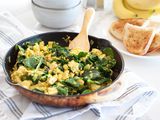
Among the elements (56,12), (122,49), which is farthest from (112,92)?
(56,12)

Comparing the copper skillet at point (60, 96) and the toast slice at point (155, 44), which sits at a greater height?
the copper skillet at point (60, 96)

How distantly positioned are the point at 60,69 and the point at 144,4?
19.1 inches

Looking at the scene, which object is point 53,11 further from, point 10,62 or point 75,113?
point 75,113

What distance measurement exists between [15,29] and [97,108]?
45 centimetres

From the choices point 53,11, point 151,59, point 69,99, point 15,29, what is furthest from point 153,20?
point 69,99

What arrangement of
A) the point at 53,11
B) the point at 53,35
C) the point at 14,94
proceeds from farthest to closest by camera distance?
the point at 53,11 → the point at 53,35 → the point at 14,94

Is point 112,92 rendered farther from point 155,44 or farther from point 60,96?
point 155,44

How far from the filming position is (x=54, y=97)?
670 mm

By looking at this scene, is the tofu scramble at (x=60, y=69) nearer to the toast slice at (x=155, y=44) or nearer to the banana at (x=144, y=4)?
the toast slice at (x=155, y=44)

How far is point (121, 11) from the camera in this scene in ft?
3.79

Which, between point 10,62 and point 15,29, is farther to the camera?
point 15,29

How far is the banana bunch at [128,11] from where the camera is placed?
115 centimetres

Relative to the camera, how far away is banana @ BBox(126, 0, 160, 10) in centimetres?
112

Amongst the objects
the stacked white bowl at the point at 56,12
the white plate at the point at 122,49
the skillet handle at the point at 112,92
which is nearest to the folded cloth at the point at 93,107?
the skillet handle at the point at 112,92
